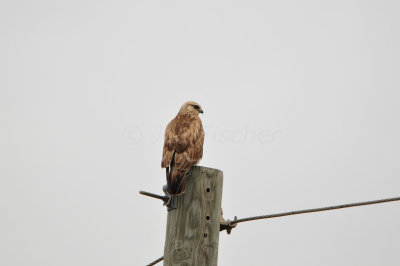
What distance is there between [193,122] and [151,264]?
250 cm

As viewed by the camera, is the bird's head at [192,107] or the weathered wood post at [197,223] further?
the bird's head at [192,107]

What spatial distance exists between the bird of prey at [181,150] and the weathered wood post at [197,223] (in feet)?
0.59

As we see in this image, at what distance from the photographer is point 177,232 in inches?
145

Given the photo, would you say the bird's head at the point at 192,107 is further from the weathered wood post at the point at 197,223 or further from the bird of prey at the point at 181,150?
the weathered wood post at the point at 197,223

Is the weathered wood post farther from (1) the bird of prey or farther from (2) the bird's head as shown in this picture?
→ (2) the bird's head

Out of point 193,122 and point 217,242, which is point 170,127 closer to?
point 193,122

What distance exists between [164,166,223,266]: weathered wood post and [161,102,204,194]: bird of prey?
0.59ft

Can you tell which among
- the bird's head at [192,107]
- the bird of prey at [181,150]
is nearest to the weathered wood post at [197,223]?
the bird of prey at [181,150]

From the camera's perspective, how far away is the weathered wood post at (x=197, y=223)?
3602mm

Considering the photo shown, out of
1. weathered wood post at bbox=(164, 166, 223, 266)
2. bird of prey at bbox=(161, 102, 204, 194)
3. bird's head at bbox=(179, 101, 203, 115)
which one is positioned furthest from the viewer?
bird's head at bbox=(179, 101, 203, 115)

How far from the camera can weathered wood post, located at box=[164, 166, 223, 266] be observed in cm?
360

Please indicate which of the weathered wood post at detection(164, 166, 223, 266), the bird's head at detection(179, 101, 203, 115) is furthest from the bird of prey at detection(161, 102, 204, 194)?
the bird's head at detection(179, 101, 203, 115)

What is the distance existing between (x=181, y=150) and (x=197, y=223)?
154 cm

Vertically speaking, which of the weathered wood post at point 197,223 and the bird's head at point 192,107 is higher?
the bird's head at point 192,107
